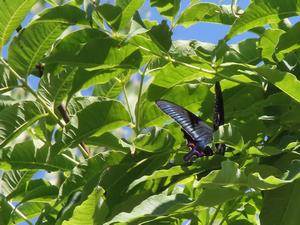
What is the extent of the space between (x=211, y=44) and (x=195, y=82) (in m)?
0.11

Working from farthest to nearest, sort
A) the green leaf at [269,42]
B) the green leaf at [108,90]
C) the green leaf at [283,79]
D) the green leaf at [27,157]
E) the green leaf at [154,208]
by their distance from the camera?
the green leaf at [108,90] < the green leaf at [27,157] < the green leaf at [269,42] < the green leaf at [283,79] < the green leaf at [154,208]

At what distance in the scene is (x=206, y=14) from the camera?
5.62 ft

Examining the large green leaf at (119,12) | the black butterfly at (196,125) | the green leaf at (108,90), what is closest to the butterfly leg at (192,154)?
the black butterfly at (196,125)

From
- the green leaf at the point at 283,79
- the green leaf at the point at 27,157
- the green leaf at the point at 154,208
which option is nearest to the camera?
the green leaf at the point at 154,208

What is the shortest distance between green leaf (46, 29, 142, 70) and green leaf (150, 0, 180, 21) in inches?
4.9

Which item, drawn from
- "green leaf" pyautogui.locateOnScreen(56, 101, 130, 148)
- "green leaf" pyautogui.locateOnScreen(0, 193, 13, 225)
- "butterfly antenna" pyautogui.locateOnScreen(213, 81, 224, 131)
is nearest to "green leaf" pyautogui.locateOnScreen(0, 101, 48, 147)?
"green leaf" pyautogui.locateOnScreen(56, 101, 130, 148)

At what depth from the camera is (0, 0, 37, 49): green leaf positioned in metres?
1.54

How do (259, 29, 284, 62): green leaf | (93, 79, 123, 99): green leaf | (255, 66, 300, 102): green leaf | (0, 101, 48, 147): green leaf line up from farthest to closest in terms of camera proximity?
(93, 79, 123, 99): green leaf
(0, 101, 48, 147): green leaf
(259, 29, 284, 62): green leaf
(255, 66, 300, 102): green leaf

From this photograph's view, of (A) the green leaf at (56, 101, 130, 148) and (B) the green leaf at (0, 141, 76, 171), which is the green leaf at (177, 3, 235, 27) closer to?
(A) the green leaf at (56, 101, 130, 148)

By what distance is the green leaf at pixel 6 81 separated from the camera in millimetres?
1719

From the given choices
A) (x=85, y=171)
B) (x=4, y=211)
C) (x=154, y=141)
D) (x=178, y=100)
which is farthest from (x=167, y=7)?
(x=4, y=211)

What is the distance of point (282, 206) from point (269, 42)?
383 millimetres

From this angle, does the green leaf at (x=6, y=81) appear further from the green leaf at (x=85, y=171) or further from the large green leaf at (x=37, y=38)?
the green leaf at (x=85, y=171)

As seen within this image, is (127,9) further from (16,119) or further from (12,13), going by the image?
(16,119)
